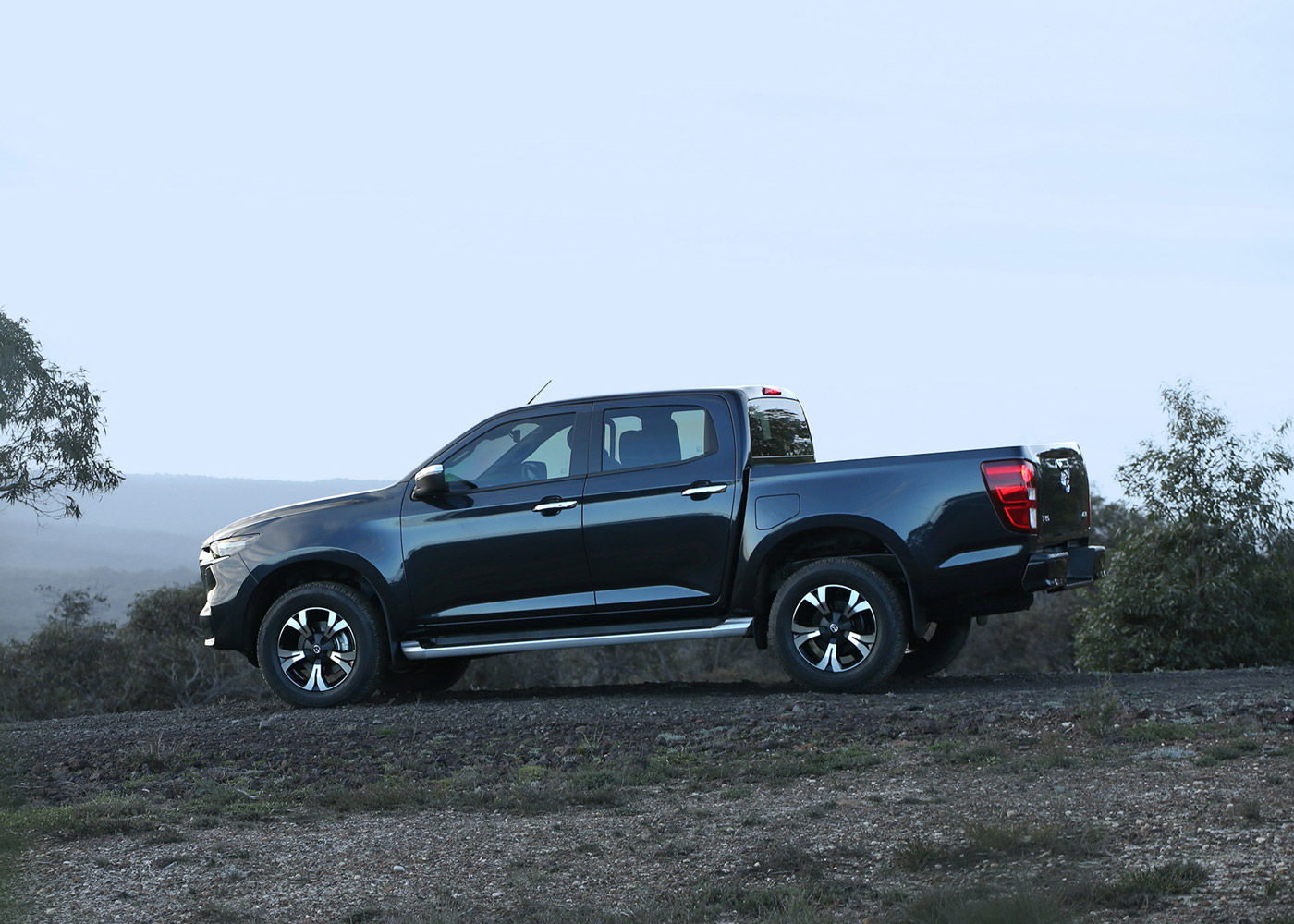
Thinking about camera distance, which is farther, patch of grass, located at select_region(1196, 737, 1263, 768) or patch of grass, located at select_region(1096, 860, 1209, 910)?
patch of grass, located at select_region(1196, 737, 1263, 768)

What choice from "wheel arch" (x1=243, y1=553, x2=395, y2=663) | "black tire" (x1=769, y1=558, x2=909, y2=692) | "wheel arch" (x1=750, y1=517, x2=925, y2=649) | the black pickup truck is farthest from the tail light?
"wheel arch" (x1=243, y1=553, x2=395, y2=663)

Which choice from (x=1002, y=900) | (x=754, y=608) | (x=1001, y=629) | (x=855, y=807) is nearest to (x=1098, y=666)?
(x=1001, y=629)

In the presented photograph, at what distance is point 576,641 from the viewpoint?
26.6 ft

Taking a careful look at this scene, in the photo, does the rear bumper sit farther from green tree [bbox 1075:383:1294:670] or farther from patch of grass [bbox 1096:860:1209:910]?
green tree [bbox 1075:383:1294:670]

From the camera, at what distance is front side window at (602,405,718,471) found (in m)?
8.27

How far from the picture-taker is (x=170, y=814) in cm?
545

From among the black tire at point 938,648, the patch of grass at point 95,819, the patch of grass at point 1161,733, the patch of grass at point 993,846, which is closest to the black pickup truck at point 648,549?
the black tire at point 938,648

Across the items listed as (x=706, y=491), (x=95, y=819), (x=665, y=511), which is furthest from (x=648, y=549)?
(x=95, y=819)

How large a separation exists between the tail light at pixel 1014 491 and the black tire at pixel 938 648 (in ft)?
5.40

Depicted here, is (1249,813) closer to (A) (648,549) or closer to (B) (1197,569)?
(A) (648,549)

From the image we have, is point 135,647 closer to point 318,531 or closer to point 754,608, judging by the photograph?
point 318,531

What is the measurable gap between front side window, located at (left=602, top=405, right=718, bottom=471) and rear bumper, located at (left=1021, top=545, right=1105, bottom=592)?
82.9 inches

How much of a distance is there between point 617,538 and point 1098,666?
17.1 metres

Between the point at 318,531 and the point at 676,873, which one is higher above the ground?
the point at 318,531
